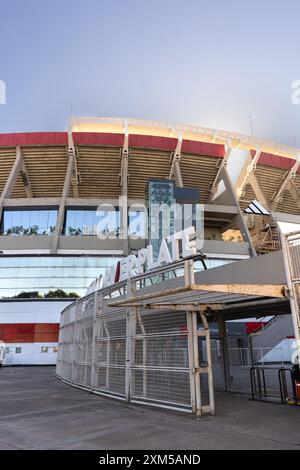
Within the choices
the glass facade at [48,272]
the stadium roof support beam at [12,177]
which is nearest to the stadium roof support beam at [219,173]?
the glass facade at [48,272]

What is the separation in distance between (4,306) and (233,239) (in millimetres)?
34396

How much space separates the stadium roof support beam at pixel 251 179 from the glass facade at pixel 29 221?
25182 millimetres

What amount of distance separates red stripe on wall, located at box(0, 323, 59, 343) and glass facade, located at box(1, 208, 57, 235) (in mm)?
12267

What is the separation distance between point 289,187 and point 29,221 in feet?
118

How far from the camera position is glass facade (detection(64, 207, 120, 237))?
41.0 metres

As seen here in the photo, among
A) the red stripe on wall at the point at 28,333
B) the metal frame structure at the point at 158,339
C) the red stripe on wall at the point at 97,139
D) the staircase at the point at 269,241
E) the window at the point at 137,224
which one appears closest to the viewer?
the metal frame structure at the point at 158,339

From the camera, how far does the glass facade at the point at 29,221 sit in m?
42.0

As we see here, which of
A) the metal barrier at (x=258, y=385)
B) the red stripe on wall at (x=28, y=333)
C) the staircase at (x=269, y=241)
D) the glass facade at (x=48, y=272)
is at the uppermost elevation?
the staircase at (x=269, y=241)

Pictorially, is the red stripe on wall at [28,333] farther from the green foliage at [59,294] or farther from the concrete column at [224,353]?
the concrete column at [224,353]

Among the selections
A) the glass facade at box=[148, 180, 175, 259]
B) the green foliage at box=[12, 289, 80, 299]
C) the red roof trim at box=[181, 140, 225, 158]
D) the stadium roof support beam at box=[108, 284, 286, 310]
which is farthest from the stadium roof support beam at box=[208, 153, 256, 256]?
the stadium roof support beam at box=[108, 284, 286, 310]

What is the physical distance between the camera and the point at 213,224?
48.6 m

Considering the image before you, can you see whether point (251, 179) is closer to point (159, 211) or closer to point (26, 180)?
point (159, 211)

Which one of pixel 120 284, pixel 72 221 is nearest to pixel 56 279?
pixel 72 221

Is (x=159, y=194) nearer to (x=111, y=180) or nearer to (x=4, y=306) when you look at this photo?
(x=111, y=180)
